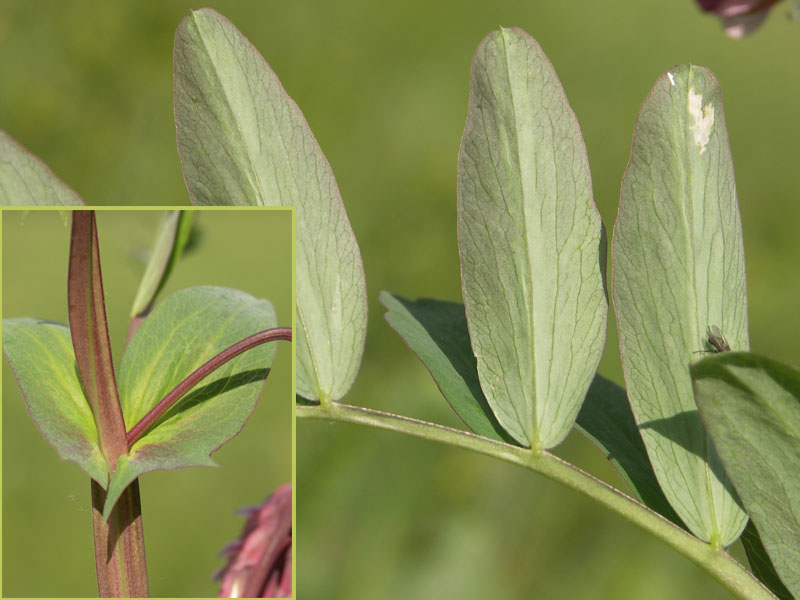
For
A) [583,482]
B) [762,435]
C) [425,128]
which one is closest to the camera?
[762,435]

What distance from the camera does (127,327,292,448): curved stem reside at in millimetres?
578

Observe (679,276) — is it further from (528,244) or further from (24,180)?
(24,180)

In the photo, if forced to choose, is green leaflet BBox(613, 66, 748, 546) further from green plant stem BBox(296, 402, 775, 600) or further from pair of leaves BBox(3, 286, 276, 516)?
pair of leaves BBox(3, 286, 276, 516)

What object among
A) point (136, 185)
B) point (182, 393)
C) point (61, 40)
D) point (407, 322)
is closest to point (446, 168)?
point (136, 185)

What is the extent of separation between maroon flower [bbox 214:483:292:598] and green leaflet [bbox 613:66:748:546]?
303mm

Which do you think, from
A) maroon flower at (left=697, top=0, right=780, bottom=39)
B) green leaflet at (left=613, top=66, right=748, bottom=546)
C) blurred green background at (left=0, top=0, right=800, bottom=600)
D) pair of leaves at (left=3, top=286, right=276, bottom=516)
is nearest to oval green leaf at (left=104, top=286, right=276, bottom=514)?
pair of leaves at (left=3, top=286, right=276, bottom=516)

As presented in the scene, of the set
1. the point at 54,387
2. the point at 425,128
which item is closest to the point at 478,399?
the point at 54,387

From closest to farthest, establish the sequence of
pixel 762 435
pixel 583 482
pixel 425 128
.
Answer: pixel 762 435
pixel 583 482
pixel 425 128

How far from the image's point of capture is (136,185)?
3.19 meters

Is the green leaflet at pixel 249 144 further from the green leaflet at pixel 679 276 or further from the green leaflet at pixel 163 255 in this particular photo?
the green leaflet at pixel 679 276

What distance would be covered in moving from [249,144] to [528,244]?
21cm

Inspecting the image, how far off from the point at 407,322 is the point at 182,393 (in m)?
0.25

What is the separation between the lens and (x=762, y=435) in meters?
0.56

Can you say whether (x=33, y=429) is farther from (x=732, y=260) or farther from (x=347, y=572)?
(x=347, y=572)
